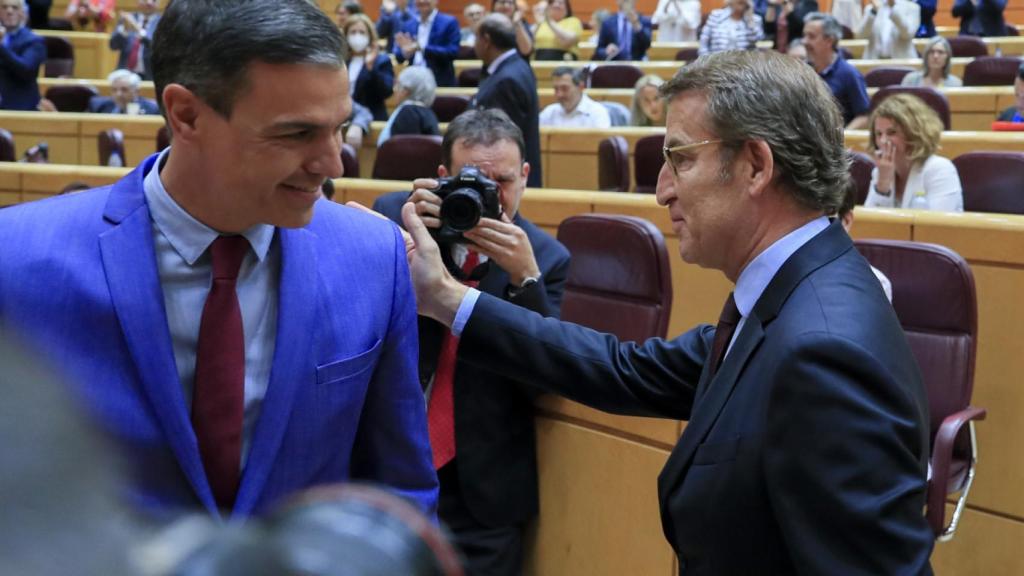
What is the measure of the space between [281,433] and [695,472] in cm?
52

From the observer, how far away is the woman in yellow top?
35.5 feet

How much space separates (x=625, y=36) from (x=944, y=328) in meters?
8.77

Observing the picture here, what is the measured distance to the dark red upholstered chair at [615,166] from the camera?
5992mm

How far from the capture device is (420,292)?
6.12 feet

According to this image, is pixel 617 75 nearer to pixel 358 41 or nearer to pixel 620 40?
pixel 620 40

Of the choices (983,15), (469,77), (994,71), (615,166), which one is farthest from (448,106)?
(983,15)

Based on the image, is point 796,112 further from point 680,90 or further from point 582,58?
point 582,58

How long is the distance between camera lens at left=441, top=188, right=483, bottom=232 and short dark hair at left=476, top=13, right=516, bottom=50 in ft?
12.9

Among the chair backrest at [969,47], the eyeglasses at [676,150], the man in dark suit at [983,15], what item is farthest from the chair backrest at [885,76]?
the eyeglasses at [676,150]

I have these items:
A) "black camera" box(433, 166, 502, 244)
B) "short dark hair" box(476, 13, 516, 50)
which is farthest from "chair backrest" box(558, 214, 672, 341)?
"short dark hair" box(476, 13, 516, 50)

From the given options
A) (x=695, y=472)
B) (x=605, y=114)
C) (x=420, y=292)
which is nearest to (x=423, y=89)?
(x=605, y=114)

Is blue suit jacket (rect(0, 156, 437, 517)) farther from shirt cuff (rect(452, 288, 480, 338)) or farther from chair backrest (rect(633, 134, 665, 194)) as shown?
chair backrest (rect(633, 134, 665, 194))

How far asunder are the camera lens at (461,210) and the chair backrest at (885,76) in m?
6.97

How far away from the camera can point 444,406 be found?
2.45m
